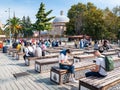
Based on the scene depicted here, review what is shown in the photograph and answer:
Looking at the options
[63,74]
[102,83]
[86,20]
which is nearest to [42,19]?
[86,20]

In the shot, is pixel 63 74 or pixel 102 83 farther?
pixel 63 74

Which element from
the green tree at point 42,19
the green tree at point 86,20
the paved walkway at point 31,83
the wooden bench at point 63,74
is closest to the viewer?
the paved walkway at point 31,83

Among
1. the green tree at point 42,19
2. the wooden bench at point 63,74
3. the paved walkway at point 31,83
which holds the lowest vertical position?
the paved walkway at point 31,83

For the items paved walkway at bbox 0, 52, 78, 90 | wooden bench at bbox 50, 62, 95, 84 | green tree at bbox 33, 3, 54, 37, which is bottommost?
paved walkway at bbox 0, 52, 78, 90

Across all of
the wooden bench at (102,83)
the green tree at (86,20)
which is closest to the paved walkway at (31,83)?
the wooden bench at (102,83)

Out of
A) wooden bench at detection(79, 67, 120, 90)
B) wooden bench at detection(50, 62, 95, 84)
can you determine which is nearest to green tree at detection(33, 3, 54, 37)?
wooden bench at detection(50, 62, 95, 84)

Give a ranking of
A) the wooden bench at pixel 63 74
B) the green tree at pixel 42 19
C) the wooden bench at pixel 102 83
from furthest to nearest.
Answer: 1. the green tree at pixel 42 19
2. the wooden bench at pixel 63 74
3. the wooden bench at pixel 102 83

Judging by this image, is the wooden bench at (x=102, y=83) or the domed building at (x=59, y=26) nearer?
the wooden bench at (x=102, y=83)

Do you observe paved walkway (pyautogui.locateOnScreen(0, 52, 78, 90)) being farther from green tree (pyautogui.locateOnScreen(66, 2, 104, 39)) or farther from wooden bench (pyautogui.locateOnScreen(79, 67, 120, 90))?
green tree (pyautogui.locateOnScreen(66, 2, 104, 39))

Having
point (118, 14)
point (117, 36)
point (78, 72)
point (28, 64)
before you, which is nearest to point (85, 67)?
point (78, 72)

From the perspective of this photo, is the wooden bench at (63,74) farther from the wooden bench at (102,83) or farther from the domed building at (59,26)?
the domed building at (59,26)

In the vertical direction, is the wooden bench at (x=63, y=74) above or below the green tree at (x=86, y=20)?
below

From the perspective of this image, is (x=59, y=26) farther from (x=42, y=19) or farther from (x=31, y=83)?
(x=31, y=83)

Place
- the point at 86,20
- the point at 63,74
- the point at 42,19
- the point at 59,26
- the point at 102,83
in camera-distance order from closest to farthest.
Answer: the point at 102,83
the point at 63,74
the point at 42,19
the point at 86,20
the point at 59,26
